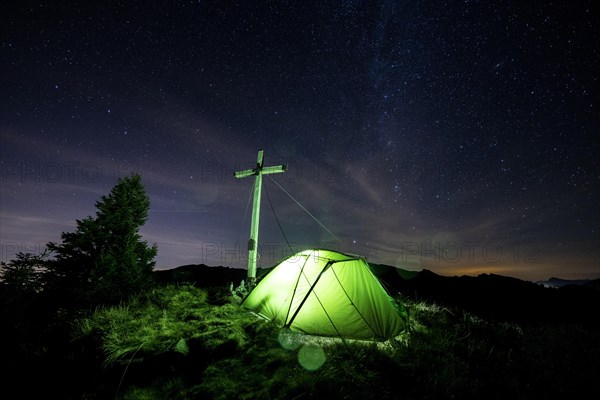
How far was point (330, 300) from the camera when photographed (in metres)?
6.09

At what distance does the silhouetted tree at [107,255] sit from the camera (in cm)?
988

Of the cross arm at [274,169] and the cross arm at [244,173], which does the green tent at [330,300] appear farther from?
the cross arm at [244,173]

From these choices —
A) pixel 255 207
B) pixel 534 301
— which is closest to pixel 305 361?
pixel 255 207

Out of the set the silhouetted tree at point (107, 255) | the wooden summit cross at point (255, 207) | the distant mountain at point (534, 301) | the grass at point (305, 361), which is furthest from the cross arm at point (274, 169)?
the distant mountain at point (534, 301)

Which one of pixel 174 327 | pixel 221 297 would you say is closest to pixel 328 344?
pixel 174 327

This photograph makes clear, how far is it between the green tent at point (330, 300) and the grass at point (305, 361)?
35cm

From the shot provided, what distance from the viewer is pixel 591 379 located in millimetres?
4324

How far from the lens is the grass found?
141 inches

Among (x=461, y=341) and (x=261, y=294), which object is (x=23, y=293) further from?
(x=461, y=341)

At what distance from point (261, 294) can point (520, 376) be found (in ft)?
17.7

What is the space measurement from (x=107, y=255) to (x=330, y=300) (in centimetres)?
917

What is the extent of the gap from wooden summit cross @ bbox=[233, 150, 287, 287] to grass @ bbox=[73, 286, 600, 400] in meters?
2.30

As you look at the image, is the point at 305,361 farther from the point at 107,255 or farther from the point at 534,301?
the point at 534,301

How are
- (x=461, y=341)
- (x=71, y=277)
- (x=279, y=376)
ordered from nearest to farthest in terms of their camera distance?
(x=279, y=376)
(x=461, y=341)
(x=71, y=277)
